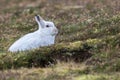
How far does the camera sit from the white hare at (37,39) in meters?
18.4

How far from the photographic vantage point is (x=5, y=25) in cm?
2858

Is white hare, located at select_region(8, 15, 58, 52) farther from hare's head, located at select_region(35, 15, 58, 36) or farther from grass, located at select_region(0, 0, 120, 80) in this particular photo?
grass, located at select_region(0, 0, 120, 80)

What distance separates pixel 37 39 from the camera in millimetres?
18547

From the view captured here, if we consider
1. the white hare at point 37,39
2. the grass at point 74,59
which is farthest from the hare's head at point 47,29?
the grass at point 74,59

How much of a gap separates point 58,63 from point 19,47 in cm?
261

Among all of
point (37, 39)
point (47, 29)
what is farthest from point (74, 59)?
point (47, 29)

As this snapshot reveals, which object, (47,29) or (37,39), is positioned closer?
(37,39)

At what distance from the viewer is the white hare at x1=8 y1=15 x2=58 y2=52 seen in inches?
723

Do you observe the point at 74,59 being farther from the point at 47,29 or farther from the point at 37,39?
the point at 47,29

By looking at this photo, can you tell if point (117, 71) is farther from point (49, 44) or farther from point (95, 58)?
point (49, 44)

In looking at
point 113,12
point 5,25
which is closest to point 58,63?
point 113,12

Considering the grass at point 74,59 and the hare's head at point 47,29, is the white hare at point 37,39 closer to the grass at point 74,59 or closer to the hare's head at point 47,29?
the hare's head at point 47,29

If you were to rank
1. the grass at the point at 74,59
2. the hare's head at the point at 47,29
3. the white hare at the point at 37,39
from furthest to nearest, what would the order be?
the hare's head at the point at 47,29
the white hare at the point at 37,39
the grass at the point at 74,59

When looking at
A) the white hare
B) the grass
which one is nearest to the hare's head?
the white hare
